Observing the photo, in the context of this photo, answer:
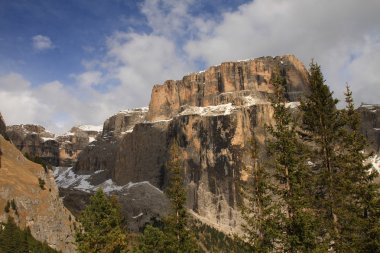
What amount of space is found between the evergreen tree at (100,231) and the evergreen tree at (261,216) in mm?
13048

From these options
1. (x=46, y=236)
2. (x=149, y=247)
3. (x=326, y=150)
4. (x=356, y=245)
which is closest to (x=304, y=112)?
(x=326, y=150)

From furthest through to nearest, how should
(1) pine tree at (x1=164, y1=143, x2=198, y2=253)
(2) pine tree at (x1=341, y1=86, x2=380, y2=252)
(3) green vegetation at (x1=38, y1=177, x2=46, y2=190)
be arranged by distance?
(3) green vegetation at (x1=38, y1=177, x2=46, y2=190)
(1) pine tree at (x1=164, y1=143, x2=198, y2=253)
(2) pine tree at (x1=341, y1=86, x2=380, y2=252)

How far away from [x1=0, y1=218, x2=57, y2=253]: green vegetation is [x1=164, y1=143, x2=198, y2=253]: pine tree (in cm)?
3917

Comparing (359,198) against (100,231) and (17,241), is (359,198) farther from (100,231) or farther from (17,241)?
(17,241)

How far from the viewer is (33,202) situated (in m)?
90.4

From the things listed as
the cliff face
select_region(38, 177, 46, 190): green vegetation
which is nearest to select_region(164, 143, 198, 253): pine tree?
the cliff face

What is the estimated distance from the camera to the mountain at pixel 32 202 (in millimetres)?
85312

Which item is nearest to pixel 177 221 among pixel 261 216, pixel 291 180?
pixel 261 216

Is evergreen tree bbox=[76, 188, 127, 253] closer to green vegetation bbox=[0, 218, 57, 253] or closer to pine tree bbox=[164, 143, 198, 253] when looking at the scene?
pine tree bbox=[164, 143, 198, 253]

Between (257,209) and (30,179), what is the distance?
267ft

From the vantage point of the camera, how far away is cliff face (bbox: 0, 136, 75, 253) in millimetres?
85688

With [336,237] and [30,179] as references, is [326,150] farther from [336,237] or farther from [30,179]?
[30,179]

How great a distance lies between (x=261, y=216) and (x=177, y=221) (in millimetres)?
11745

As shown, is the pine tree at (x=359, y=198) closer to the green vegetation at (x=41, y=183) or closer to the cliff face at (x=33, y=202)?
the cliff face at (x=33, y=202)
